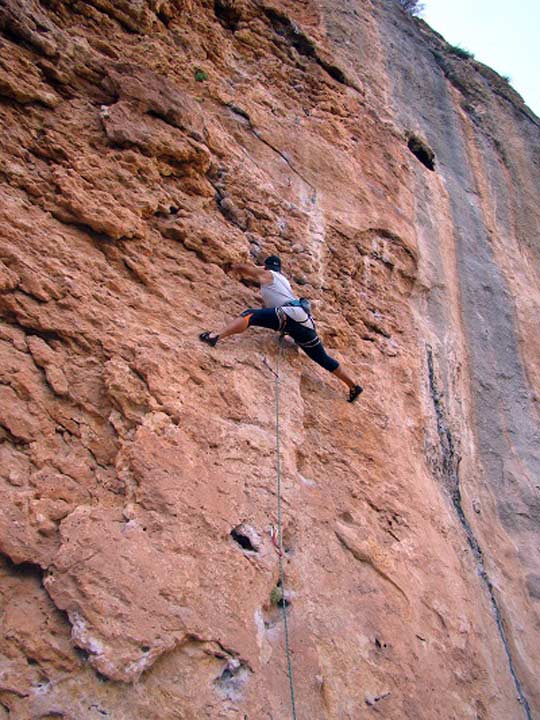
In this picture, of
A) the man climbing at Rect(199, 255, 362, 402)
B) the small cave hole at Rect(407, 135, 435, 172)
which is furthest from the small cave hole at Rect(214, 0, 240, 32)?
the man climbing at Rect(199, 255, 362, 402)

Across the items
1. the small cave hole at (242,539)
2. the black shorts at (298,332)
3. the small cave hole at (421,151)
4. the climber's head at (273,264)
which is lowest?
the small cave hole at (242,539)

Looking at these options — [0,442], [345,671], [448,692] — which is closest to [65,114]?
[0,442]

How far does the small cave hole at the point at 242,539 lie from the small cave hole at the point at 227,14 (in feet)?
20.8

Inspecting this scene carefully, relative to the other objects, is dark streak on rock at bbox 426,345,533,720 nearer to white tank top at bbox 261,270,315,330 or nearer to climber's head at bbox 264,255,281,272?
white tank top at bbox 261,270,315,330

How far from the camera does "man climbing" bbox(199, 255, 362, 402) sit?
3.94 meters

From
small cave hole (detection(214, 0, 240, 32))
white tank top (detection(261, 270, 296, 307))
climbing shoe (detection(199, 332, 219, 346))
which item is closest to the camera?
climbing shoe (detection(199, 332, 219, 346))

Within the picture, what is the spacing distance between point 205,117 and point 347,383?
10.00 ft

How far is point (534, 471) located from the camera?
5.79 meters

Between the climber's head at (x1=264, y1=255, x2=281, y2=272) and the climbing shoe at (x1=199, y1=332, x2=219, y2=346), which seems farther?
the climber's head at (x1=264, y1=255, x2=281, y2=272)

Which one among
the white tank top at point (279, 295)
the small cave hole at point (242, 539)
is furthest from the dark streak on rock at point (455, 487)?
the small cave hole at point (242, 539)

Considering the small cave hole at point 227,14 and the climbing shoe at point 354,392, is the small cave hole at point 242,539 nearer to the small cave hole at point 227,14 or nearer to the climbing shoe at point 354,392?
the climbing shoe at point 354,392

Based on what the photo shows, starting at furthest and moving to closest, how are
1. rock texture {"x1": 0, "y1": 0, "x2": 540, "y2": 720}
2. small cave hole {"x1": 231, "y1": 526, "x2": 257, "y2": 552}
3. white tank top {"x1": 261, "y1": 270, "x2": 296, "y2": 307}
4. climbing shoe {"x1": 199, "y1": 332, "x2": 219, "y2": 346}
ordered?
white tank top {"x1": 261, "y1": 270, "x2": 296, "y2": 307} < climbing shoe {"x1": 199, "y1": 332, "x2": 219, "y2": 346} < small cave hole {"x1": 231, "y1": 526, "x2": 257, "y2": 552} < rock texture {"x1": 0, "y1": 0, "x2": 540, "y2": 720}

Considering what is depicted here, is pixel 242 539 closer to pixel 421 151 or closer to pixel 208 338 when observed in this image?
pixel 208 338

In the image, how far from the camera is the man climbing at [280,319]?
394cm
